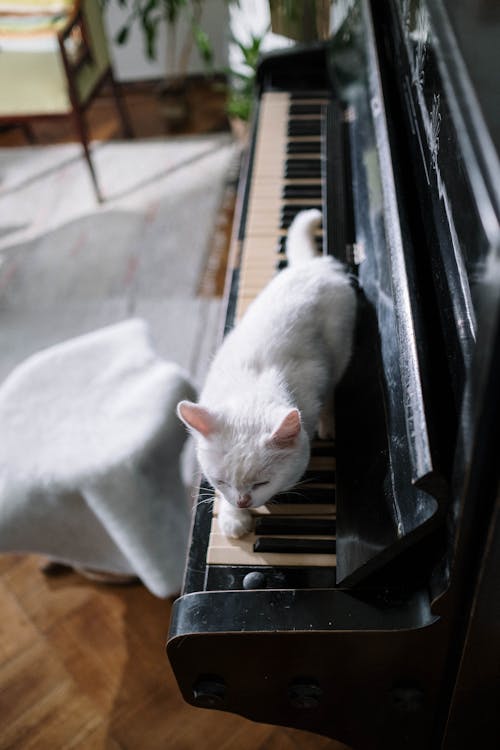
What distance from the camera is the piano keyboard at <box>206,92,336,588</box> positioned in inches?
36.6

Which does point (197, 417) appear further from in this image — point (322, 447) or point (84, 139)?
point (84, 139)

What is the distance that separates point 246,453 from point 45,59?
2765mm

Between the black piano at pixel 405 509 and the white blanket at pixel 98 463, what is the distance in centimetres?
39

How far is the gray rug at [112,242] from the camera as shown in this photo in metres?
2.58

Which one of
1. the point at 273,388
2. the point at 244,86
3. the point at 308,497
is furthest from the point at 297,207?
the point at 244,86

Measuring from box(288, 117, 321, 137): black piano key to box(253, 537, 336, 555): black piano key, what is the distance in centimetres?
126

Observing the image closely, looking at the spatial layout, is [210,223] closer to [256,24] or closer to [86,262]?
[86,262]

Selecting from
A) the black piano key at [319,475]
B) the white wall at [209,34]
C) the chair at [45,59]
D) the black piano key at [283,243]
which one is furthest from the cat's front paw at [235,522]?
the white wall at [209,34]

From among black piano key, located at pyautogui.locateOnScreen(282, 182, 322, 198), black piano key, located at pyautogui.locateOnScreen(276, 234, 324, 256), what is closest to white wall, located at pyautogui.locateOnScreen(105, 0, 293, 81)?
black piano key, located at pyautogui.locateOnScreen(282, 182, 322, 198)

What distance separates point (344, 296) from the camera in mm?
1160

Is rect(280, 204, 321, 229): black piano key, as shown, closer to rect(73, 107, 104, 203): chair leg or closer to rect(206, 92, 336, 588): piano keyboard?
rect(206, 92, 336, 588): piano keyboard

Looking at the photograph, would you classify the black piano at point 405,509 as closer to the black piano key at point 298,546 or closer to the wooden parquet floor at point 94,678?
the black piano key at point 298,546

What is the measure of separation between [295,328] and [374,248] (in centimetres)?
23

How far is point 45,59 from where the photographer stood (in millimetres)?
2932
